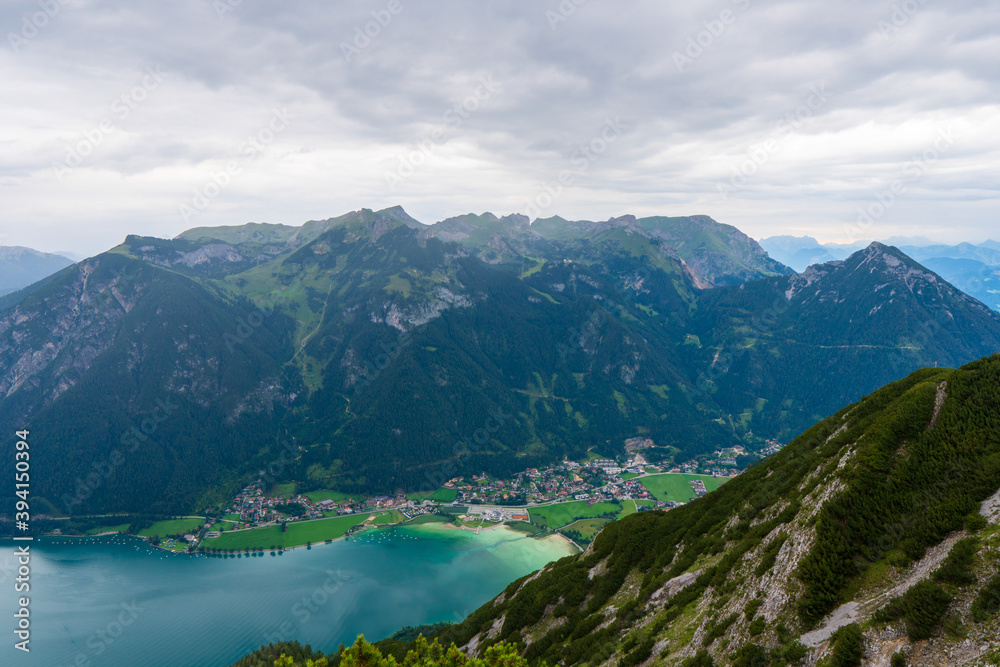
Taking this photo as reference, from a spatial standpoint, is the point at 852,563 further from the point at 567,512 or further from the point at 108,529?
the point at 108,529

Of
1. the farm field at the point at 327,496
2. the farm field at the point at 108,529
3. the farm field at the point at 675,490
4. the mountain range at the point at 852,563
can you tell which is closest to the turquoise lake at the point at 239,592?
the farm field at the point at 108,529

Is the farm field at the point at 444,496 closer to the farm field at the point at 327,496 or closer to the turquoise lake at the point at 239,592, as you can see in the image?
the turquoise lake at the point at 239,592

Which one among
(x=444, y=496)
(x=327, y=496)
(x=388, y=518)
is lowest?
(x=388, y=518)

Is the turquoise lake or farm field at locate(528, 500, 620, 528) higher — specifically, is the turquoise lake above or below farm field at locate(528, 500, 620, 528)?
below

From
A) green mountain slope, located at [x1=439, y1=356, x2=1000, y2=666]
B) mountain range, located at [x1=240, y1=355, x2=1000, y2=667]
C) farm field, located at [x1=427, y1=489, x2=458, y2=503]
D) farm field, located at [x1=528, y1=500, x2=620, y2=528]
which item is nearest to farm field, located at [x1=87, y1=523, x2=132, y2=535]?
farm field, located at [x1=427, y1=489, x2=458, y2=503]

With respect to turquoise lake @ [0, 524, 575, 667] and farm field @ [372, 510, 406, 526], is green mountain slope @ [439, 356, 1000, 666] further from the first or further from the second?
farm field @ [372, 510, 406, 526]

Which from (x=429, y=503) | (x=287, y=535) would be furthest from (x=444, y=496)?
(x=287, y=535)
